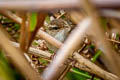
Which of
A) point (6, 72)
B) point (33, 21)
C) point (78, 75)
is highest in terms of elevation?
point (33, 21)

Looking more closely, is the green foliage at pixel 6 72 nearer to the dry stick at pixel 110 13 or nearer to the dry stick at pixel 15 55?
the dry stick at pixel 15 55

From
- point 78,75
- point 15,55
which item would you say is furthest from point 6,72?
point 78,75

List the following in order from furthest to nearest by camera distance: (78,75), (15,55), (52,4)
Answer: (78,75)
(15,55)
(52,4)

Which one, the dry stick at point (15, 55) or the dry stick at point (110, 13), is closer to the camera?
the dry stick at point (110, 13)

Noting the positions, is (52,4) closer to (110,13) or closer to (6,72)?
(110,13)

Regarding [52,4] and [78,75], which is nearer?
[52,4]

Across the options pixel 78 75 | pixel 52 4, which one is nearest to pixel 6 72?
pixel 52 4

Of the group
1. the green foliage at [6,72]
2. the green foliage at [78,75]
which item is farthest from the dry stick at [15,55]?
the green foliage at [78,75]

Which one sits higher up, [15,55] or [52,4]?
[52,4]

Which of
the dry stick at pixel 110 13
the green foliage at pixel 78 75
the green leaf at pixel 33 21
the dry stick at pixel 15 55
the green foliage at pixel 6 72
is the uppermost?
the dry stick at pixel 110 13

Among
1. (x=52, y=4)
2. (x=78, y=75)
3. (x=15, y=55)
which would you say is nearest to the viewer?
(x=52, y=4)

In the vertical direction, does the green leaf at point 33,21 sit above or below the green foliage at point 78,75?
above
